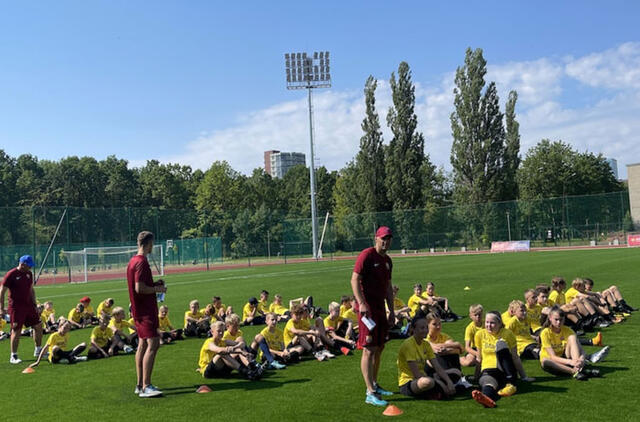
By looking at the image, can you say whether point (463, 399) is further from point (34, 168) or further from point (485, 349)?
point (34, 168)

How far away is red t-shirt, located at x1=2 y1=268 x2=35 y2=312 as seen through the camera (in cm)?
1057

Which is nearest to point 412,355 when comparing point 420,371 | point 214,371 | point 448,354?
point 420,371

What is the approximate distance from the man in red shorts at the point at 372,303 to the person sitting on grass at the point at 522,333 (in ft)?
8.98

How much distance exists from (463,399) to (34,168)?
9998 cm

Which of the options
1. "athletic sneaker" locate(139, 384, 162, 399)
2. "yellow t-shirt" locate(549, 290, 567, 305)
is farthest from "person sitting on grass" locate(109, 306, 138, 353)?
"yellow t-shirt" locate(549, 290, 567, 305)

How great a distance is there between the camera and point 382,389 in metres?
7.28

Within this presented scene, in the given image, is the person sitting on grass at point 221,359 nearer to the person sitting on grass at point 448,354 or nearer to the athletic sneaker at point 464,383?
the person sitting on grass at point 448,354

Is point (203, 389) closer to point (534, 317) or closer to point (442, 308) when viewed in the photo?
point (534, 317)

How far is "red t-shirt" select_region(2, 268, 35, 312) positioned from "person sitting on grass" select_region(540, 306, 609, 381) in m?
9.20

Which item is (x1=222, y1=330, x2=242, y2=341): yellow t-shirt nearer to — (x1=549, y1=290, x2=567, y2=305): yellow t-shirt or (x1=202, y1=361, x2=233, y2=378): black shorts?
(x1=202, y1=361, x2=233, y2=378): black shorts

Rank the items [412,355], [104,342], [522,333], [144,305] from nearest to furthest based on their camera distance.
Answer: [412,355], [144,305], [522,333], [104,342]

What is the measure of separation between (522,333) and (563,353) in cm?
94

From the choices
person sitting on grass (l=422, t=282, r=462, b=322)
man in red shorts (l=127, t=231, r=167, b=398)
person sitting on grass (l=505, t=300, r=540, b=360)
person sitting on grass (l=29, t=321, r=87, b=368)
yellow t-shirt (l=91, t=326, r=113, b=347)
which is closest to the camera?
man in red shorts (l=127, t=231, r=167, b=398)

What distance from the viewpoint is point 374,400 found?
21.8 ft
